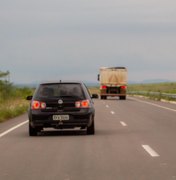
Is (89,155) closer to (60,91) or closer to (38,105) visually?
(38,105)

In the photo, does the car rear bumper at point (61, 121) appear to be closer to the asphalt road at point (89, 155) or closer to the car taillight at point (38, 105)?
the car taillight at point (38, 105)

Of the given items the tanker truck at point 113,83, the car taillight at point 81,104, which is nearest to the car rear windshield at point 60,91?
the car taillight at point 81,104

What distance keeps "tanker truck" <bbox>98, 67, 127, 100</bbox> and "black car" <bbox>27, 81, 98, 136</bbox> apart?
37862mm

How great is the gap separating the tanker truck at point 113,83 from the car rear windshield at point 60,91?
37737mm

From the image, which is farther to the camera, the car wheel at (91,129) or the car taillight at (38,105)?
the car wheel at (91,129)

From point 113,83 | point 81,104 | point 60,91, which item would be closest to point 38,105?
point 60,91

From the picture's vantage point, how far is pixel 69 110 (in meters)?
16.2

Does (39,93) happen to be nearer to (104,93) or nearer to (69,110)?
(69,110)

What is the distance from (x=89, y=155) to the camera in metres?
11.6

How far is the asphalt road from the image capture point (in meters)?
9.10

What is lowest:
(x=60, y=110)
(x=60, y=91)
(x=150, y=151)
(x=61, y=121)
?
(x=150, y=151)

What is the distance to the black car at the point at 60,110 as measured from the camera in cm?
1616

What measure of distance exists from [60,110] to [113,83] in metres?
38.4

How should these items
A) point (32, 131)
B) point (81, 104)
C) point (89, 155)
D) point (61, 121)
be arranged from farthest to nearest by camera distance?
point (32, 131) < point (81, 104) < point (61, 121) < point (89, 155)
